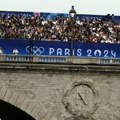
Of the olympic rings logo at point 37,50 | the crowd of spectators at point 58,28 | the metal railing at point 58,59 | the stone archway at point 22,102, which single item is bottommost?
the stone archway at point 22,102

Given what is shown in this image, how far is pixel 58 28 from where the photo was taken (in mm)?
46844

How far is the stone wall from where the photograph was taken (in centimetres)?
4053

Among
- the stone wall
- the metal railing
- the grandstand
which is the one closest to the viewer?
the stone wall

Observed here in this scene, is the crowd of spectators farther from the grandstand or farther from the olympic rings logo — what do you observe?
the olympic rings logo

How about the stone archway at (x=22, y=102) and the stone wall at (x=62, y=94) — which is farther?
the stone wall at (x=62, y=94)

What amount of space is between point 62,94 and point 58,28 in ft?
23.2

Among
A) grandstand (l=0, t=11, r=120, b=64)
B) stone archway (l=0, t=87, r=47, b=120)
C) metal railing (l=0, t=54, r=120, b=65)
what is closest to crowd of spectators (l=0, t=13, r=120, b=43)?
grandstand (l=0, t=11, r=120, b=64)

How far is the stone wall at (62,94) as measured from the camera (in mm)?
40531

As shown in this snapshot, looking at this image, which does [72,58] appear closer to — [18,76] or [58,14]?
[18,76]

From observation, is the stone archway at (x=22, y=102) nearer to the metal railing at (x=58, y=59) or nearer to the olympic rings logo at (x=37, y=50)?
the metal railing at (x=58, y=59)

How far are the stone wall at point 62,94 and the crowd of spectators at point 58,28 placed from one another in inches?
156

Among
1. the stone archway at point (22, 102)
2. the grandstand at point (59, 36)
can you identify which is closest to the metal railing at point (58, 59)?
the grandstand at point (59, 36)

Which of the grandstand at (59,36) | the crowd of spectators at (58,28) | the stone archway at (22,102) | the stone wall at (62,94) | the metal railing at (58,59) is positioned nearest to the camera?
the stone archway at (22,102)

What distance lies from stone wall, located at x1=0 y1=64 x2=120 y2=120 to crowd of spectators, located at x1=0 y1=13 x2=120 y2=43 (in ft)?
13.0
